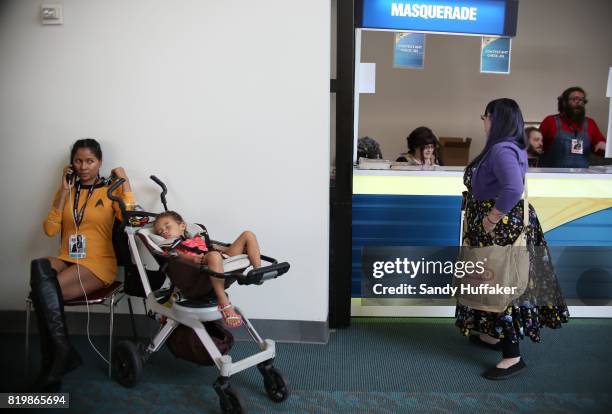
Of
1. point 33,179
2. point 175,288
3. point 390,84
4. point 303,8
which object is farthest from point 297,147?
point 390,84

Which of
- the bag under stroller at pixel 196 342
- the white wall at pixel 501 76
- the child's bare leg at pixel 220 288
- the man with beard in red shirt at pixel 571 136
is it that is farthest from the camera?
the white wall at pixel 501 76

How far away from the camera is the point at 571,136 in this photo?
4.40 meters

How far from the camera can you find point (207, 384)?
8.77ft

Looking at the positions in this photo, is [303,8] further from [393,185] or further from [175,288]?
[175,288]

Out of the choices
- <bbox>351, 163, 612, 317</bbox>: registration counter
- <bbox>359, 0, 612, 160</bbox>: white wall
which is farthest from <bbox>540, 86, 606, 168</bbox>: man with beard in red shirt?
<bbox>359, 0, 612, 160</bbox>: white wall

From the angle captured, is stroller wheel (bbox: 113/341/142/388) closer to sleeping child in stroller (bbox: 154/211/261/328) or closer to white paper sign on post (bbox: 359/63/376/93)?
sleeping child in stroller (bbox: 154/211/261/328)

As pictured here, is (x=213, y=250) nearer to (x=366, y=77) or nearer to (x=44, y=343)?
(x=44, y=343)

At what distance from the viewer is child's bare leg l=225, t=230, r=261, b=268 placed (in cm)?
248

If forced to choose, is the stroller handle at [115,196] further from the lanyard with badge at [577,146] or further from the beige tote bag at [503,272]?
the lanyard with badge at [577,146]

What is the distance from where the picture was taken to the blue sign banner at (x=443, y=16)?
132 inches

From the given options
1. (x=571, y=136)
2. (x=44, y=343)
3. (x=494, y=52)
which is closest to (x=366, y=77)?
(x=494, y=52)

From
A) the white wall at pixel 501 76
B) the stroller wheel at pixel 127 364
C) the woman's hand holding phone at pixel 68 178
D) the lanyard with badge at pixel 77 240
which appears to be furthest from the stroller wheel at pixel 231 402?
the white wall at pixel 501 76

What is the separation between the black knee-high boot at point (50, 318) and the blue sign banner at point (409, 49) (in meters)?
2.67

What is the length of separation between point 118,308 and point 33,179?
99cm
